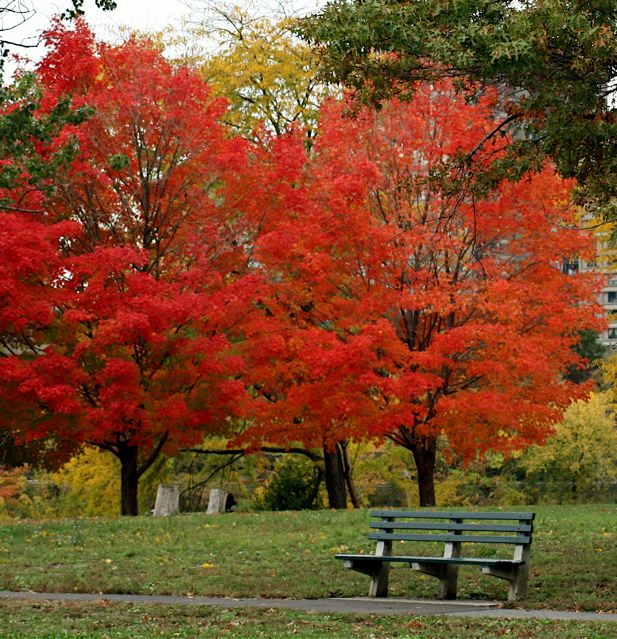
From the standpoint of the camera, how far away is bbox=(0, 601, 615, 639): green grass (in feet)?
29.3

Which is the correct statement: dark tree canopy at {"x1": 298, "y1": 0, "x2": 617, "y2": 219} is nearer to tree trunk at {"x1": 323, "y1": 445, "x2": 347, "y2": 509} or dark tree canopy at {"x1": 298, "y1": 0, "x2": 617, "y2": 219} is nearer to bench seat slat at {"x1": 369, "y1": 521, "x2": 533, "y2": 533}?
bench seat slat at {"x1": 369, "y1": 521, "x2": 533, "y2": 533}

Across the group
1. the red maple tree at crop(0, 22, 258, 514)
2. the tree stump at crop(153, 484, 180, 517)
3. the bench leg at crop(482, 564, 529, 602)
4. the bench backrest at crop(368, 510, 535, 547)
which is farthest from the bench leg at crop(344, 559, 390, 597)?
the tree stump at crop(153, 484, 180, 517)

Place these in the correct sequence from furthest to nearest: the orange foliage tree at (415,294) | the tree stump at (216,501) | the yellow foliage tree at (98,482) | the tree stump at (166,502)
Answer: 1. the yellow foliage tree at (98,482)
2. the tree stump at (216,501)
3. the tree stump at (166,502)
4. the orange foliage tree at (415,294)

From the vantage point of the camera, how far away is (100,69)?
26.4m


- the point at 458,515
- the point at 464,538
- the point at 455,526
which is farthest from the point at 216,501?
the point at 464,538

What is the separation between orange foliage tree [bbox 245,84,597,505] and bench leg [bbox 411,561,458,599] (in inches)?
434

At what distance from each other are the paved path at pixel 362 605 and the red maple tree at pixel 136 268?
9561 mm

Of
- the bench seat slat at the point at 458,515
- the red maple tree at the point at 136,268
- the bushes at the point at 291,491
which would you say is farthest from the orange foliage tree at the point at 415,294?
the bench seat slat at the point at 458,515

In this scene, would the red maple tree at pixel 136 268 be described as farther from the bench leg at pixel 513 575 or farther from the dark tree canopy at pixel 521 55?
the bench leg at pixel 513 575

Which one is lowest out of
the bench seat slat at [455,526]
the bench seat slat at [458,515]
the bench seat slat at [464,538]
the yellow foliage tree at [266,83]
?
the bench seat slat at [464,538]

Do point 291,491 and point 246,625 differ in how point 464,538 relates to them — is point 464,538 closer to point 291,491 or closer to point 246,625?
point 246,625

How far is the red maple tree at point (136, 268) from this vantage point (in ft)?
72.6

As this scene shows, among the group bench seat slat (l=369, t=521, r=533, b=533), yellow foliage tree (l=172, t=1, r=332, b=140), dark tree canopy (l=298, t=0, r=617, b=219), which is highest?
yellow foliage tree (l=172, t=1, r=332, b=140)

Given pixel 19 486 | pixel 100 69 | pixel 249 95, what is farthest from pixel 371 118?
pixel 19 486
